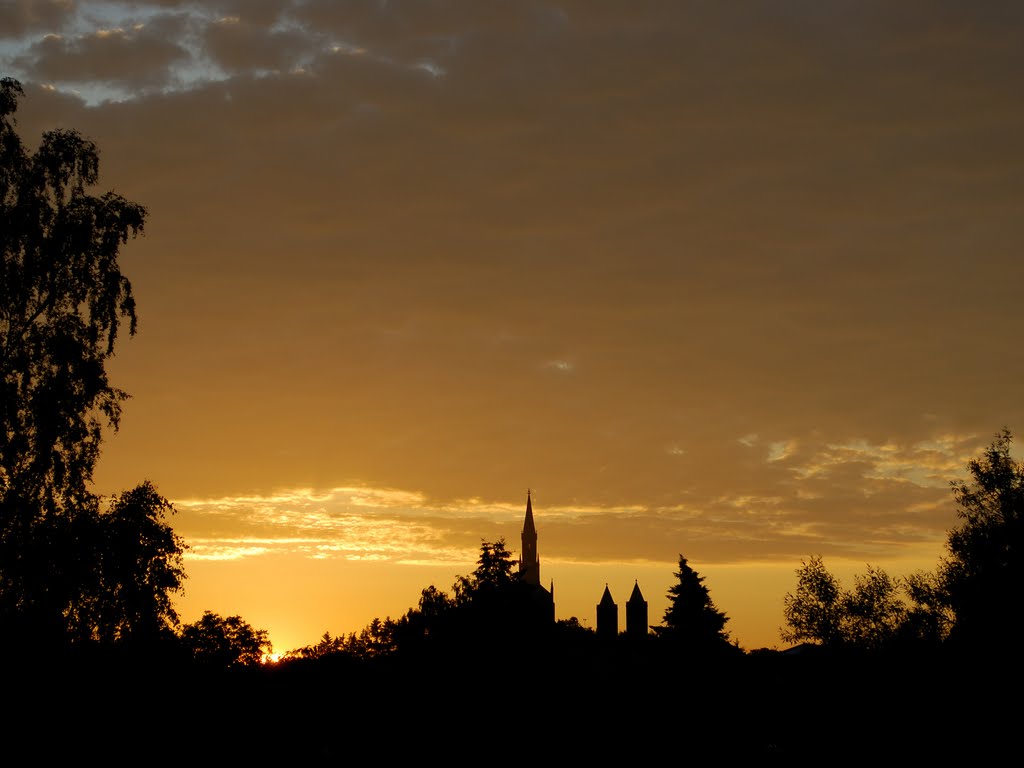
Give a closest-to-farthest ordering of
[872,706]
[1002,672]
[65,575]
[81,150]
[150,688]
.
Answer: [65,575], [81,150], [150,688], [1002,672], [872,706]

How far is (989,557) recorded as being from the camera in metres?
65.9

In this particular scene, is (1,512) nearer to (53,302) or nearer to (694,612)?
(53,302)

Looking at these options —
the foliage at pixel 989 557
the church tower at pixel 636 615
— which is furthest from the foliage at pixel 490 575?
the church tower at pixel 636 615

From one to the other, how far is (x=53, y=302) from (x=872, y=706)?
52939 mm

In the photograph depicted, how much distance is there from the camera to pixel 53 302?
3050 cm

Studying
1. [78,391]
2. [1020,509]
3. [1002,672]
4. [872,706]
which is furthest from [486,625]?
[78,391]

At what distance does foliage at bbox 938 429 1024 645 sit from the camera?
2414 inches

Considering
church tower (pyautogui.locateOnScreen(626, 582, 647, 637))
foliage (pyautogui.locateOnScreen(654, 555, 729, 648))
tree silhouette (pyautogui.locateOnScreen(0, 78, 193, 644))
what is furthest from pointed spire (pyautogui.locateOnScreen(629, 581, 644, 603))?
tree silhouette (pyautogui.locateOnScreen(0, 78, 193, 644))

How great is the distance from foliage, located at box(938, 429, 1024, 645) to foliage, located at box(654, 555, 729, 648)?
1289 inches

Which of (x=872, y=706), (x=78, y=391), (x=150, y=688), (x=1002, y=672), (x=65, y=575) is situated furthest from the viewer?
(x=872, y=706)

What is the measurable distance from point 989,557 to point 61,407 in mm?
56720

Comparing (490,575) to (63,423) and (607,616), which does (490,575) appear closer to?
(63,423)

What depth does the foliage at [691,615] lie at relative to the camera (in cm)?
10062

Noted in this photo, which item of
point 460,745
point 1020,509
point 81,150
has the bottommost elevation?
point 460,745
